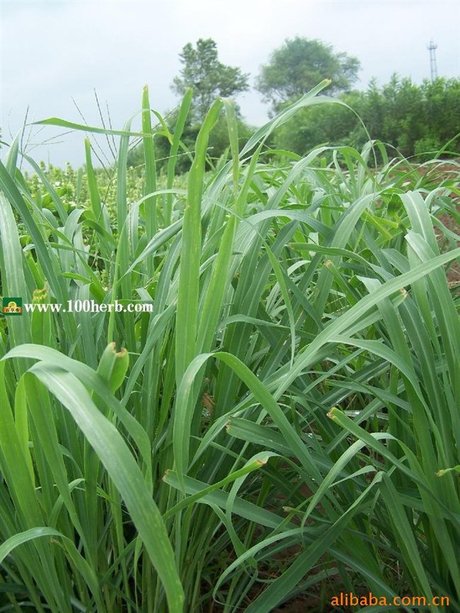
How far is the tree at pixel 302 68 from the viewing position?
147 ft

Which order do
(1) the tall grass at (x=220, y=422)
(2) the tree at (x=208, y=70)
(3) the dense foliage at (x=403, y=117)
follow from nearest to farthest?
(1) the tall grass at (x=220, y=422), (3) the dense foliage at (x=403, y=117), (2) the tree at (x=208, y=70)

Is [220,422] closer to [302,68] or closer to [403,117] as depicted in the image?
[403,117]

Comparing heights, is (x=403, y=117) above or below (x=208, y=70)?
below

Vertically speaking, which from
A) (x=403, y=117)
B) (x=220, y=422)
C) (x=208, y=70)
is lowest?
(x=220, y=422)

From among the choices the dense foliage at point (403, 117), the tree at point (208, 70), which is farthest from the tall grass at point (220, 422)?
the tree at point (208, 70)

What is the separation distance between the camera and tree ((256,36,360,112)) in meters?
44.7

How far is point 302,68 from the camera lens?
149 feet

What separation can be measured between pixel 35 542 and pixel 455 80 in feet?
41.2

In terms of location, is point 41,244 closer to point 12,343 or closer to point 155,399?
point 12,343

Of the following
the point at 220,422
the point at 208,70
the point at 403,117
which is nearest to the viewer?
the point at 220,422

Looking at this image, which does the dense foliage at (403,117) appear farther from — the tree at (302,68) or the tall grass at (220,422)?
the tree at (302,68)

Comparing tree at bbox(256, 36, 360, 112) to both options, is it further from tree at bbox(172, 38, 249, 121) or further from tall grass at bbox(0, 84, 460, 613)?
tall grass at bbox(0, 84, 460, 613)

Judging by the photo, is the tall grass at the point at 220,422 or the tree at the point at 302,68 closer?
the tall grass at the point at 220,422

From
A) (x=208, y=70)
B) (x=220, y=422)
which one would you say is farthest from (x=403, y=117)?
(x=208, y=70)
